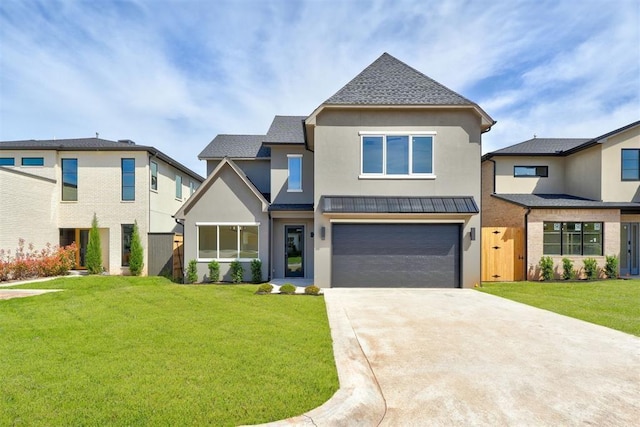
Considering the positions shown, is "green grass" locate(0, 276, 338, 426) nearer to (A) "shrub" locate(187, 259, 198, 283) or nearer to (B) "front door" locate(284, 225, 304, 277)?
(A) "shrub" locate(187, 259, 198, 283)

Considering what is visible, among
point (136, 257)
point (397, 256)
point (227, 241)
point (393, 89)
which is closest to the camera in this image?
Answer: point (397, 256)

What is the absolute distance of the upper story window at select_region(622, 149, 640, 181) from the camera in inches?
598

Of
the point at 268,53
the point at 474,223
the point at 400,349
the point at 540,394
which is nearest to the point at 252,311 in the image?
the point at 400,349

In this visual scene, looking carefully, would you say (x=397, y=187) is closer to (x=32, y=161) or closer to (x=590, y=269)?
(x=590, y=269)

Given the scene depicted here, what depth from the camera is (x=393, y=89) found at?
13055mm

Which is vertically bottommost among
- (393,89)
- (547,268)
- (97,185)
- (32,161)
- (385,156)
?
(547,268)

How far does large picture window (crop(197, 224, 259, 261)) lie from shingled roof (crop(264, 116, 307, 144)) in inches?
Answer: 180

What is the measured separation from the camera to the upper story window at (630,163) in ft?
49.8

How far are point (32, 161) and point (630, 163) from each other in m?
30.3

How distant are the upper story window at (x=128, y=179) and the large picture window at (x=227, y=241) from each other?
5591 mm

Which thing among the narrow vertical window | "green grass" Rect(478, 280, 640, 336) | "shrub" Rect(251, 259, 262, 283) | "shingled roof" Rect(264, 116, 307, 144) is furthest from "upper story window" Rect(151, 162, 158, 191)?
"green grass" Rect(478, 280, 640, 336)

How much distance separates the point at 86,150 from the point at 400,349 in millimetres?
18431

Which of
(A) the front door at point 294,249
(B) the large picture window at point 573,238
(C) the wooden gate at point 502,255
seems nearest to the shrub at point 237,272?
(A) the front door at point 294,249

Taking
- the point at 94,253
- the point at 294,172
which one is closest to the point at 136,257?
the point at 94,253
